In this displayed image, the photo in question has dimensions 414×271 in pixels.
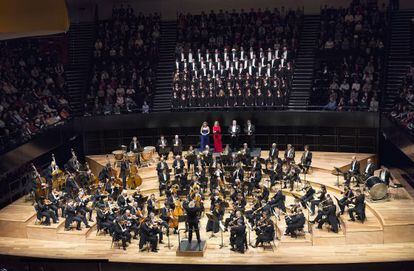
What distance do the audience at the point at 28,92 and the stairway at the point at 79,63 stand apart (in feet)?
1.40

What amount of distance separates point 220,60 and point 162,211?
854cm

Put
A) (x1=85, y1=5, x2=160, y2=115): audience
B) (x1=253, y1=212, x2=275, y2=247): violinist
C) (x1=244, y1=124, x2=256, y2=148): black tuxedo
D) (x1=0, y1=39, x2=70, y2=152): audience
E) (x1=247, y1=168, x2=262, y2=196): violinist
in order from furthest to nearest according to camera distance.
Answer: (x1=85, y1=5, x2=160, y2=115): audience → (x1=244, y1=124, x2=256, y2=148): black tuxedo → (x1=0, y1=39, x2=70, y2=152): audience → (x1=247, y1=168, x2=262, y2=196): violinist → (x1=253, y1=212, x2=275, y2=247): violinist

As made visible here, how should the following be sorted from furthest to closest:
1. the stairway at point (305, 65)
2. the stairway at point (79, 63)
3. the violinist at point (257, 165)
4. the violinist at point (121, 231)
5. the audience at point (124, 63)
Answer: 1. the stairway at point (79, 63)
2. the audience at point (124, 63)
3. the stairway at point (305, 65)
4. the violinist at point (257, 165)
5. the violinist at point (121, 231)

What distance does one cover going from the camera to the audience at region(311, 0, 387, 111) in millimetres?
19016

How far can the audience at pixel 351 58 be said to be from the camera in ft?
62.4

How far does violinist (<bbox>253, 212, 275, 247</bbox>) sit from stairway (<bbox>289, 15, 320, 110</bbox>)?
735 cm

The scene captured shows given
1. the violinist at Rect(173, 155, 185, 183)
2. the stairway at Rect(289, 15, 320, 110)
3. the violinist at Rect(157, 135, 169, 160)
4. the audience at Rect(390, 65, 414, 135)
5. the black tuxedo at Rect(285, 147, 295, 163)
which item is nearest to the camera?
the violinist at Rect(173, 155, 185, 183)

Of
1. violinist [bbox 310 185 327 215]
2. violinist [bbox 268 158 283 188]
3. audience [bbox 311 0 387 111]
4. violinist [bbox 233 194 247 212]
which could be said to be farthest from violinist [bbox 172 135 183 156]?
violinist [bbox 310 185 327 215]

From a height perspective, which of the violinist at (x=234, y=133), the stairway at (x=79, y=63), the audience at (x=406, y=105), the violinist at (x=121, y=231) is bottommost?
the violinist at (x=121, y=231)

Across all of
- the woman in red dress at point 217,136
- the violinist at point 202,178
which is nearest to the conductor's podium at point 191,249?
the violinist at point 202,178

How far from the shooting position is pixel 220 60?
20594 mm

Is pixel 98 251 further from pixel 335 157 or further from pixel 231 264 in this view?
pixel 335 157

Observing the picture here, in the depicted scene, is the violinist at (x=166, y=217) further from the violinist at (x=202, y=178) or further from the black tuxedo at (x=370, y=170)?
the black tuxedo at (x=370, y=170)

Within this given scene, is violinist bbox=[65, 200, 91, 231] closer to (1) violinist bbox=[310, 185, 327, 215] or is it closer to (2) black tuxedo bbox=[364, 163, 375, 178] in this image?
(1) violinist bbox=[310, 185, 327, 215]
